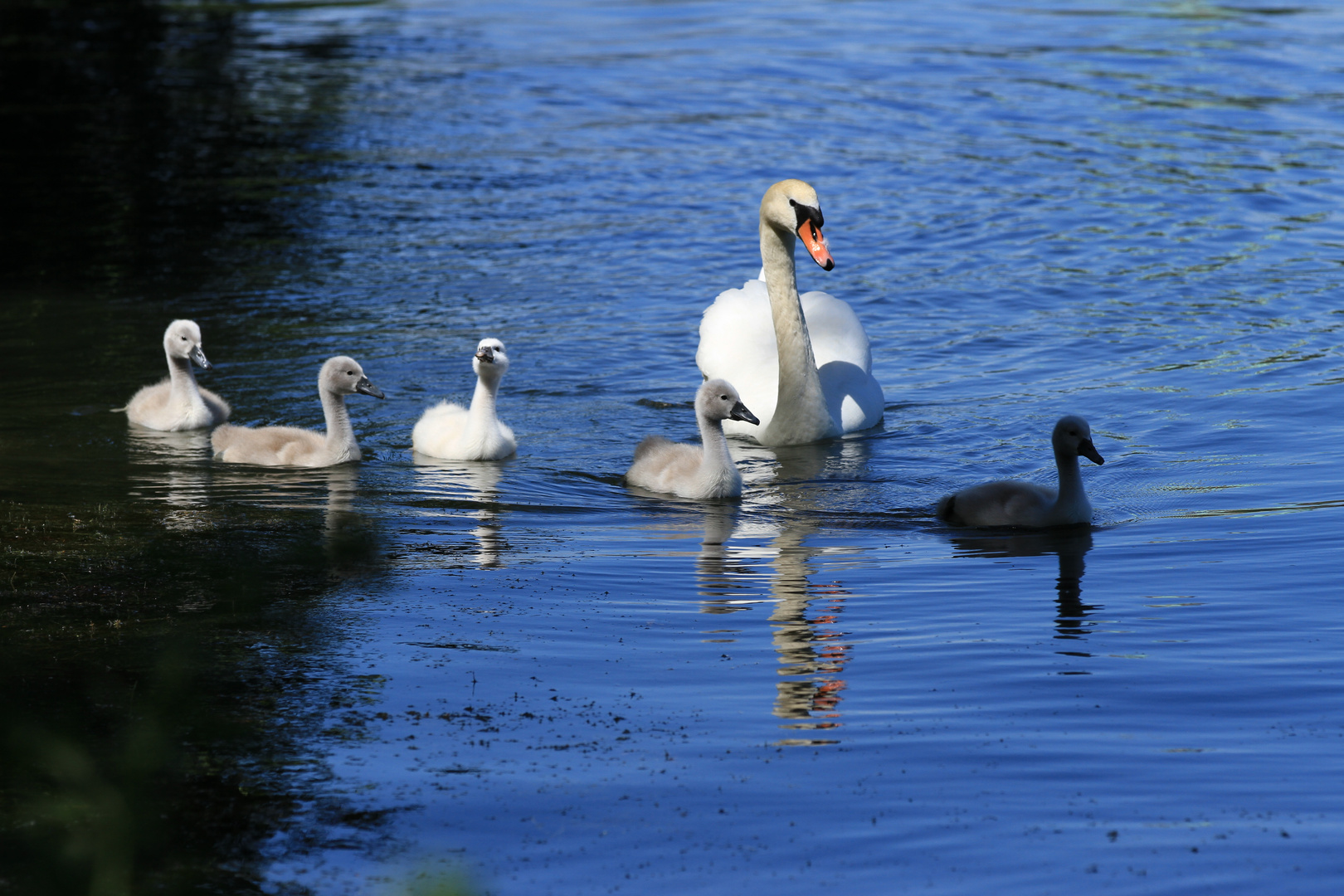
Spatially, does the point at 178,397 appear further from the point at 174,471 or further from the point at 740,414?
the point at 740,414

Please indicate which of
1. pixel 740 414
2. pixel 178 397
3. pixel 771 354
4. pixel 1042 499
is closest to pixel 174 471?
pixel 178 397

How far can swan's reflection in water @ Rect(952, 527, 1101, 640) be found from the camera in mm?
7129

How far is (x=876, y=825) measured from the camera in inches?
193

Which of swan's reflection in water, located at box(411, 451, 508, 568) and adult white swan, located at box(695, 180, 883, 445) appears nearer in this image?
swan's reflection in water, located at box(411, 451, 508, 568)

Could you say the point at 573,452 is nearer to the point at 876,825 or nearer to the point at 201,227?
the point at 876,825

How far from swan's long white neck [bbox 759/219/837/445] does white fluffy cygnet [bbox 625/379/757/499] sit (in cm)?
101

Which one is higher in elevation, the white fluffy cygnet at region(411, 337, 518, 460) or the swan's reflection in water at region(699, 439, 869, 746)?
the white fluffy cygnet at region(411, 337, 518, 460)

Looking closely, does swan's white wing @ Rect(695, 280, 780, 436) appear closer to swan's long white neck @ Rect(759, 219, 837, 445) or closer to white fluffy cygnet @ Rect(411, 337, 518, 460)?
swan's long white neck @ Rect(759, 219, 837, 445)

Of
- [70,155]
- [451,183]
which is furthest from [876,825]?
[70,155]

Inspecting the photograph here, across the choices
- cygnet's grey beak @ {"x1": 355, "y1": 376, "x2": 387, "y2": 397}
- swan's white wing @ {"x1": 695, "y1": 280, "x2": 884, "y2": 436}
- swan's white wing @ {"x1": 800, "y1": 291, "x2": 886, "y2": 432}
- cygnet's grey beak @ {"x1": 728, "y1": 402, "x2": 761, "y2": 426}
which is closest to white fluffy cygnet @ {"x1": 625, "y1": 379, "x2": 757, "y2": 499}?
cygnet's grey beak @ {"x1": 728, "y1": 402, "x2": 761, "y2": 426}

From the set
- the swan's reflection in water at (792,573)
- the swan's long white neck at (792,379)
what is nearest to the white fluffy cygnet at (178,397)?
the swan's reflection in water at (792,573)

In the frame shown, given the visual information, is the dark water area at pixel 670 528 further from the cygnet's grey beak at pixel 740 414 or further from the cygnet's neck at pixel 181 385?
the cygnet's grey beak at pixel 740 414

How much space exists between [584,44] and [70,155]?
35.8ft

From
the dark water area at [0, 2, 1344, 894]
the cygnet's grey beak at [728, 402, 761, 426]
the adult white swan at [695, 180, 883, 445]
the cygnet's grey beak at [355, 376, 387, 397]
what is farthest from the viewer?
the adult white swan at [695, 180, 883, 445]
